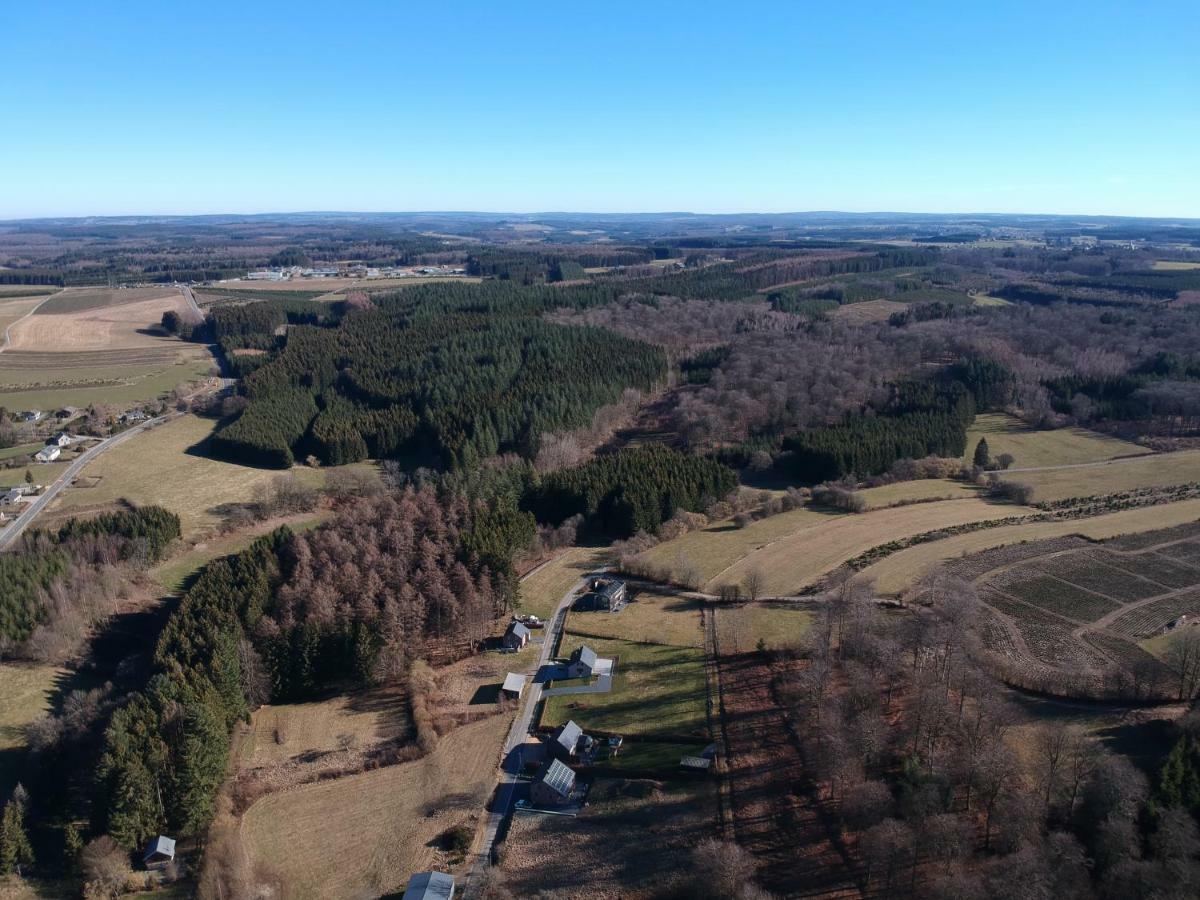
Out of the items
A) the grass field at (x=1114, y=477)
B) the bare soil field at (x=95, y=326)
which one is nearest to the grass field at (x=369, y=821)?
the grass field at (x=1114, y=477)

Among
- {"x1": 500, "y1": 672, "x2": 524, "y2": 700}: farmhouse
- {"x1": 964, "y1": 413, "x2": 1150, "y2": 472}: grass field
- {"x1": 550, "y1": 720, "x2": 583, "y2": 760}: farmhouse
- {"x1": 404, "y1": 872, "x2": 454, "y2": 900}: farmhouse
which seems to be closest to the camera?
{"x1": 404, "y1": 872, "x2": 454, "y2": 900}: farmhouse

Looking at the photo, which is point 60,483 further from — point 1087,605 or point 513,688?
→ point 1087,605

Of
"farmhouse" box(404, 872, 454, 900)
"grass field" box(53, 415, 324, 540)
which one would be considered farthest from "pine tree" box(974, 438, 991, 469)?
"grass field" box(53, 415, 324, 540)

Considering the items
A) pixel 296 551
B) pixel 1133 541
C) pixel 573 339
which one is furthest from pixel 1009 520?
pixel 573 339

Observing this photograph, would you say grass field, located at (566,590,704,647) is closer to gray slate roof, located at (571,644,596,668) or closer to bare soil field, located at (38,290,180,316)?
gray slate roof, located at (571,644,596,668)

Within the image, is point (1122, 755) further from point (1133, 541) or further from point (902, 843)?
point (1133, 541)

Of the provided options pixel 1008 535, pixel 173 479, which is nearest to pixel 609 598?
pixel 1008 535
